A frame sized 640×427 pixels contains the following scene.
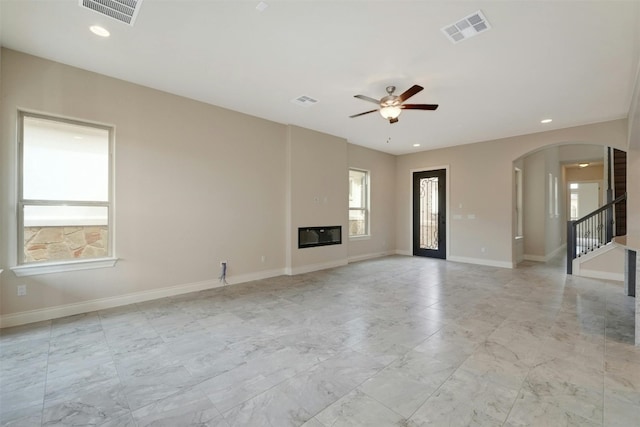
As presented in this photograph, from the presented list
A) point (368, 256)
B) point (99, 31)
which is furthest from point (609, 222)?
point (99, 31)

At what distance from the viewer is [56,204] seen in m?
3.43

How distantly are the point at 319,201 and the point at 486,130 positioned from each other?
3935 mm

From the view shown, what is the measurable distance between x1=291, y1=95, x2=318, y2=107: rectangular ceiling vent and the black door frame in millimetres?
4631

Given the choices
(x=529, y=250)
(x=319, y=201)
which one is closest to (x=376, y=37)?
(x=319, y=201)

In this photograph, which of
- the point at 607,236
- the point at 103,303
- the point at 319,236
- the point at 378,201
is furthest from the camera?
the point at 378,201

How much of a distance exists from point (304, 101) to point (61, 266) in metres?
3.98

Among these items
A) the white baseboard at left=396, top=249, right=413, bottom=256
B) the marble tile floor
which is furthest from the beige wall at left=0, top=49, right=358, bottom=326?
the white baseboard at left=396, top=249, right=413, bottom=256

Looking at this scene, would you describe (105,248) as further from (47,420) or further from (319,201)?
(319,201)

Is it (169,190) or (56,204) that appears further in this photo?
(169,190)

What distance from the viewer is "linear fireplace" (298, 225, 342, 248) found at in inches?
234

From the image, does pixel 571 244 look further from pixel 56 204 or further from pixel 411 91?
pixel 56 204

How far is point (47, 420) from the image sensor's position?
1724mm

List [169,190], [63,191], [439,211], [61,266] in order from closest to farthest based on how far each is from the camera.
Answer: [61,266], [63,191], [169,190], [439,211]

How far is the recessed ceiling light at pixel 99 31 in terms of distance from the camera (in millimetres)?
2756
